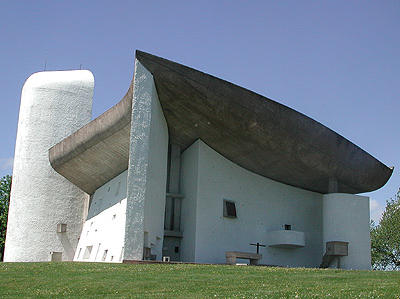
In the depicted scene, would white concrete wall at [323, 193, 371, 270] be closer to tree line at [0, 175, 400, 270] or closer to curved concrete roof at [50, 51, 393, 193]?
curved concrete roof at [50, 51, 393, 193]

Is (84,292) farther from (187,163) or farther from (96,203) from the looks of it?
(96,203)

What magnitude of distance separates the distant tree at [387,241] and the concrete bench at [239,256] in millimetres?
21289

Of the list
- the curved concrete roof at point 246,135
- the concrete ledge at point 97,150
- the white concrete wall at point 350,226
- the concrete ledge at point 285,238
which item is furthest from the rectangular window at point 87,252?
the white concrete wall at point 350,226

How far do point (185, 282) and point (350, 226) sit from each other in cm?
1443

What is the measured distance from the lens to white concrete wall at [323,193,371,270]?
25453 millimetres

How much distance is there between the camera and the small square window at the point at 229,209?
24542 millimetres

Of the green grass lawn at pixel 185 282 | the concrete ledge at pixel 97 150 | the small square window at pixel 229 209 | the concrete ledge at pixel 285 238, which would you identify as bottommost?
the green grass lawn at pixel 185 282

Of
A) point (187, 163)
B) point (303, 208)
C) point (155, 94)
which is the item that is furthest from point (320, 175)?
point (155, 94)

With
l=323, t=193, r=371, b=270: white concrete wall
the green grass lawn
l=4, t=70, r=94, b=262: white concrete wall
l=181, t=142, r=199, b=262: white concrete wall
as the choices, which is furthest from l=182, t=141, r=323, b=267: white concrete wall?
l=4, t=70, r=94, b=262: white concrete wall

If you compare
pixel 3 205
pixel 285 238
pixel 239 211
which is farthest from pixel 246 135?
pixel 3 205

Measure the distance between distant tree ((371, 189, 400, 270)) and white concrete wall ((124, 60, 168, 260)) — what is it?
83.1ft

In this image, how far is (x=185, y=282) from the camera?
13070mm

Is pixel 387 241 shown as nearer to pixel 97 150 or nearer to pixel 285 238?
pixel 285 238

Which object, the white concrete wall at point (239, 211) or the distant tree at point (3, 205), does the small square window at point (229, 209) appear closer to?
the white concrete wall at point (239, 211)
